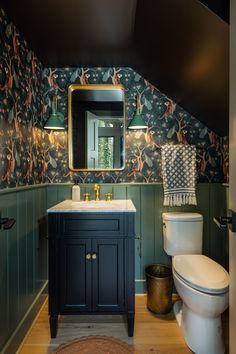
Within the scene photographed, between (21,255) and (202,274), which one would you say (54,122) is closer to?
(21,255)

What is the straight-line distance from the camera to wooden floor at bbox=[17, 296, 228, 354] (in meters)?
1.58

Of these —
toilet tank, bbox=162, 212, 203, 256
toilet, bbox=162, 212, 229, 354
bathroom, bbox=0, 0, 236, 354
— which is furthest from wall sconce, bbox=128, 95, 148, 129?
toilet, bbox=162, 212, 229, 354

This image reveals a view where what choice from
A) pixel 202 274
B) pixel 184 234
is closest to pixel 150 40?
pixel 184 234

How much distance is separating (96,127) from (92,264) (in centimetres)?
120

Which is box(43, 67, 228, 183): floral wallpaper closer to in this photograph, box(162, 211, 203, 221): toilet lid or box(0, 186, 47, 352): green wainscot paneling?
box(162, 211, 203, 221): toilet lid

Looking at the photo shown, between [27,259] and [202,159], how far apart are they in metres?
1.71

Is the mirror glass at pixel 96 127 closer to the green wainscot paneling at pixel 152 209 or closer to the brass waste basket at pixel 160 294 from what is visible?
the green wainscot paneling at pixel 152 209

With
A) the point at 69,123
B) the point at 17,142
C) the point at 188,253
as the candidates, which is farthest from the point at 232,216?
the point at 69,123

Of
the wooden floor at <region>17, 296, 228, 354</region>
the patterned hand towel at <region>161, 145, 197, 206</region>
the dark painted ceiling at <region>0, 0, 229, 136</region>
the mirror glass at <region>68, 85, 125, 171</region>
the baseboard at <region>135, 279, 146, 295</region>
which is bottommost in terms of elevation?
the wooden floor at <region>17, 296, 228, 354</region>

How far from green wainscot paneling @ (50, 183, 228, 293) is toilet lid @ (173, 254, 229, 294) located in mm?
414

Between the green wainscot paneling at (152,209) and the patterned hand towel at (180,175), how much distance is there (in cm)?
13

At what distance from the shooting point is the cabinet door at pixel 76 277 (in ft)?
5.41

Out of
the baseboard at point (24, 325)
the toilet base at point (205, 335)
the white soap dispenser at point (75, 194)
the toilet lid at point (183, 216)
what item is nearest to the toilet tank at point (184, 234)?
the toilet lid at point (183, 216)

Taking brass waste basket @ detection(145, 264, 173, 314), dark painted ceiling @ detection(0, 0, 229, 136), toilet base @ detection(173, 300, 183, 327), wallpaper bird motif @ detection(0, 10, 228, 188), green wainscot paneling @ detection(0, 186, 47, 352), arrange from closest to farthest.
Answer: dark painted ceiling @ detection(0, 0, 229, 136), green wainscot paneling @ detection(0, 186, 47, 352), toilet base @ detection(173, 300, 183, 327), brass waste basket @ detection(145, 264, 173, 314), wallpaper bird motif @ detection(0, 10, 228, 188)
